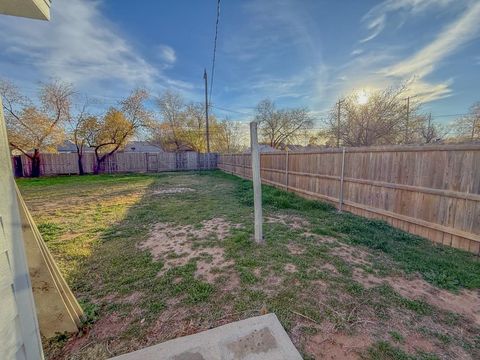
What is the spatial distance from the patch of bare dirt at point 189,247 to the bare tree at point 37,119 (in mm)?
14355

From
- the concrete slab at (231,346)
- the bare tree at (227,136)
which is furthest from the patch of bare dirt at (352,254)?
the bare tree at (227,136)

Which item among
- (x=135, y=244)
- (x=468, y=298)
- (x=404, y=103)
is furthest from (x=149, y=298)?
(x=404, y=103)

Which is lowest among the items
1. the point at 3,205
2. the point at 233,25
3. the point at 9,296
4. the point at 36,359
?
the point at 36,359

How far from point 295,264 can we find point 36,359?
93.3 inches

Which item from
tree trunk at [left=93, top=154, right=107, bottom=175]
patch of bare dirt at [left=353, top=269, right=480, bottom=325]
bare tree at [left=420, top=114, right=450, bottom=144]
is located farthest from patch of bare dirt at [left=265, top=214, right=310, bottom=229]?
tree trunk at [left=93, top=154, right=107, bottom=175]

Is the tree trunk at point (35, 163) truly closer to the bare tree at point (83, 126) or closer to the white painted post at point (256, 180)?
the bare tree at point (83, 126)

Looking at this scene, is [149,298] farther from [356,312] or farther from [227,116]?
[227,116]

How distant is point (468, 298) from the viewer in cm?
203

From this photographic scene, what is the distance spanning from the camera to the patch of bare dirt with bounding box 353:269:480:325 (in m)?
1.87

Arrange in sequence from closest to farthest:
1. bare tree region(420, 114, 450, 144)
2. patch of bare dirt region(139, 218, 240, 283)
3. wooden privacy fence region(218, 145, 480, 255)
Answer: patch of bare dirt region(139, 218, 240, 283) < wooden privacy fence region(218, 145, 480, 255) < bare tree region(420, 114, 450, 144)

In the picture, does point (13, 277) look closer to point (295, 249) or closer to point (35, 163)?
point (295, 249)

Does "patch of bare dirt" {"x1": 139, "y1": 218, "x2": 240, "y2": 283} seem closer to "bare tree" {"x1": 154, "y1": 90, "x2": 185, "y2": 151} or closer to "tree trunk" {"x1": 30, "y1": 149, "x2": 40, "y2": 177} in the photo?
"tree trunk" {"x1": 30, "y1": 149, "x2": 40, "y2": 177}

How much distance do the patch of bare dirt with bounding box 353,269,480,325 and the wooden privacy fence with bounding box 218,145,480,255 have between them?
1.28 metres

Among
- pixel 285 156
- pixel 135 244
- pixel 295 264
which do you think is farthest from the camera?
pixel 285 156
